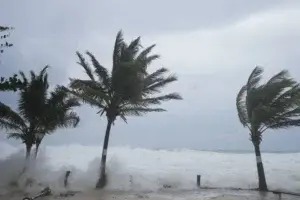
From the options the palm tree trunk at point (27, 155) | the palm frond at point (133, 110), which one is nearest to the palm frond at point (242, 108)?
the palm frond at point (133, 110)

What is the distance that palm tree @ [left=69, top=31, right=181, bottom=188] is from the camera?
20000mm

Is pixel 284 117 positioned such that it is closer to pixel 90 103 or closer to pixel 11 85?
pixel 90 103

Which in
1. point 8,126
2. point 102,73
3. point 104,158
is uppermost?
point 102,73

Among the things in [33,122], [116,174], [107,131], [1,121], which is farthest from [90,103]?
[116,174]

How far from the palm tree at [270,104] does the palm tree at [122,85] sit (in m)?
4.29

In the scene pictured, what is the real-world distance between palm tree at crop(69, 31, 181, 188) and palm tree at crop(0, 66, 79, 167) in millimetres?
1731

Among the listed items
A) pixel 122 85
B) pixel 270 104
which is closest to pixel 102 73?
pixel 122 85

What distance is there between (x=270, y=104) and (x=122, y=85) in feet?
24.6

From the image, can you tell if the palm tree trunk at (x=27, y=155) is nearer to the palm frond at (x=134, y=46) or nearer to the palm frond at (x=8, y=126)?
the palm frond at (x=8, y=126)

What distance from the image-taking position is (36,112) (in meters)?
21.2

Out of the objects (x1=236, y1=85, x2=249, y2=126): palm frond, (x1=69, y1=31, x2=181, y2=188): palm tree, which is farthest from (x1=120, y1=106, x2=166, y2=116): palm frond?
(x1=236, y1=85, x2=249, y2=126): palm frond

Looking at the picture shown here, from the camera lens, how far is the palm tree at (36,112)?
829 inches

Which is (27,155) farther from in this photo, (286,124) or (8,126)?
(286,124)

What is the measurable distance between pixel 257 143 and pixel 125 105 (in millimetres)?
7233
